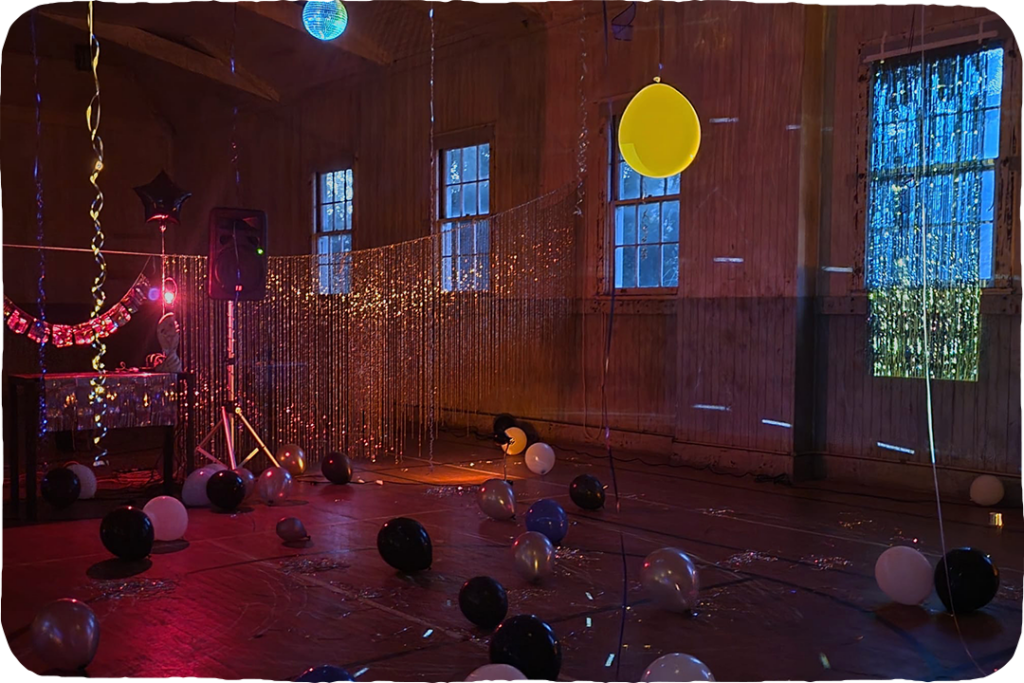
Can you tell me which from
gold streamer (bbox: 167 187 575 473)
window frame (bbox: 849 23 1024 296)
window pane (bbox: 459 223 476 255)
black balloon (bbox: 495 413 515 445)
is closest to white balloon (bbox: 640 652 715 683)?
window frame (bbox: 849 23 1024 296)

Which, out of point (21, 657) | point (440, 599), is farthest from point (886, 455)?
point (21, 657)

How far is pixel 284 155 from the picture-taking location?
13.1 metres

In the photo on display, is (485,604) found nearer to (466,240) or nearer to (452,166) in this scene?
(466,240)

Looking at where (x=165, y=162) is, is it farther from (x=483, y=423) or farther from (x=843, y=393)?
(x=843, y=393)

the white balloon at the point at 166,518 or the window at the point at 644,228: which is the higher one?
the window at the point at 644,228

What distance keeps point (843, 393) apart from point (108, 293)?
1138 cm

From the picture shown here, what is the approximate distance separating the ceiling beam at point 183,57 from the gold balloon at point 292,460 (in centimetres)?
765

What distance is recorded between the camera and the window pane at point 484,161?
10209 mm

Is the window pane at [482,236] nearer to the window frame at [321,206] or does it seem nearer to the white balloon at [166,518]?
the window frame at [321,206]

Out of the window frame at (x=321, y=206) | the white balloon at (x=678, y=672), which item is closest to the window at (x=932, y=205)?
the white balloon at (x=678, y=672)

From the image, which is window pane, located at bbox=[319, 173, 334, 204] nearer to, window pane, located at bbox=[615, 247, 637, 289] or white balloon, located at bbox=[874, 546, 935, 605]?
window pane, located at bbox=[615, 247, 637, 289]

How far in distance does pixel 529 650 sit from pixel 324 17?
6.59 metres

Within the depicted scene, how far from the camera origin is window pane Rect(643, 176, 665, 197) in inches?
337

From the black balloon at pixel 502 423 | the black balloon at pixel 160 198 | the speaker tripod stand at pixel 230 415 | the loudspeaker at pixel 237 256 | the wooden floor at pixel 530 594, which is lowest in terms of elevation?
the wooden floor at pixel 530 594
